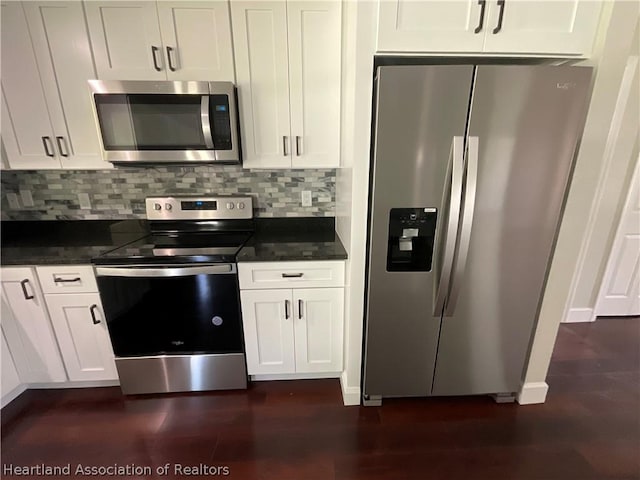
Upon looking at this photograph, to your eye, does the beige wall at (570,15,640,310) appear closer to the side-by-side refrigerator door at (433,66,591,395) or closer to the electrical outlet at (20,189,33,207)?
the side-by-side refrigerator door at (433,66,591,395)

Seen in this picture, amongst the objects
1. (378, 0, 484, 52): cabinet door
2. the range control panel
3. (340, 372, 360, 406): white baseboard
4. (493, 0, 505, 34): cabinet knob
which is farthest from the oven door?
(493, 0, 505, 34): cabinet knob

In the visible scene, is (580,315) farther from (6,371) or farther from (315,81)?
(6,371)

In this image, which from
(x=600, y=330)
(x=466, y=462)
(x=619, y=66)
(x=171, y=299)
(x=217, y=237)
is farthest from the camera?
(x=600, y=330)

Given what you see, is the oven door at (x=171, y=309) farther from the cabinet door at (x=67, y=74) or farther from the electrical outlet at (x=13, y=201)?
the electrical outlet at (x=13, y=201)

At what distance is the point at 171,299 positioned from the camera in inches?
67.0

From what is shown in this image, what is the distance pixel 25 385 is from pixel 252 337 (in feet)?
4.94

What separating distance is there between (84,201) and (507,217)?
263 centimetres

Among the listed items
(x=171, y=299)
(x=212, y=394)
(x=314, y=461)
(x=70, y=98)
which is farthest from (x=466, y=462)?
(x=70, y=98)

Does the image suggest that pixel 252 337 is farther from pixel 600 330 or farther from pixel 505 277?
pixel 600 330

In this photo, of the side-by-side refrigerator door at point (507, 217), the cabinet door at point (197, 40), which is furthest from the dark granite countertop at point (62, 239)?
the side-by-side refrigerator door at point (507, 217)

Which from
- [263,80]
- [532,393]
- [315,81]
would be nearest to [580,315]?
[532,393]

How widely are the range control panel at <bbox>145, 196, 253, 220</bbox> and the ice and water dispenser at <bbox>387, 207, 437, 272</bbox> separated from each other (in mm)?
1080

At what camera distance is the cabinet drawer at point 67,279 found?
64.8 inches

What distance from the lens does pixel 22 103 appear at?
5.60ft
